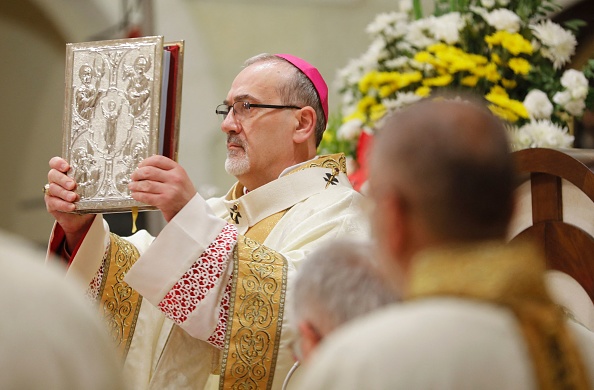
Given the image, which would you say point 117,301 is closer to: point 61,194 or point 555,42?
point 61,194

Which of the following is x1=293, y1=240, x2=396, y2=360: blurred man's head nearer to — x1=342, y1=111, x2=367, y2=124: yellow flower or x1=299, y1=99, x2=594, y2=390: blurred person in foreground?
x1=299, y1=99, x2=594, y2=390: blurred person in foreground

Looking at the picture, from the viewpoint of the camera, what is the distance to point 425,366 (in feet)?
4.80

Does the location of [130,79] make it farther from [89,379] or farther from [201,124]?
[201,124]

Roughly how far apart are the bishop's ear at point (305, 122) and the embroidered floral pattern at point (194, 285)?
1.07m

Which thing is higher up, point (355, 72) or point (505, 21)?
point (505, 21)

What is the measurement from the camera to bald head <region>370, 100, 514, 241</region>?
1.64 m

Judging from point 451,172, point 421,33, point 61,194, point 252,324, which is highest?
point 421,33

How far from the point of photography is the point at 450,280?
1585mm

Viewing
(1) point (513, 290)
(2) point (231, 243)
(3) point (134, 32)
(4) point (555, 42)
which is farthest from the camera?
(3) point (134, 32)

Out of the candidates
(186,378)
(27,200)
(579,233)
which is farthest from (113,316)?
(27,200)

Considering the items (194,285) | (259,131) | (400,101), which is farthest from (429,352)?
(400,101)

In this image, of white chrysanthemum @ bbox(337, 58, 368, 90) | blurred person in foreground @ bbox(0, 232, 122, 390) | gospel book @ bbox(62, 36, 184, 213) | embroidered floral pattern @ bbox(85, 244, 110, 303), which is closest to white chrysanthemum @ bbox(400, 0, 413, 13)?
white chrysanthemum @ bbox(337, 58, 368, 90)

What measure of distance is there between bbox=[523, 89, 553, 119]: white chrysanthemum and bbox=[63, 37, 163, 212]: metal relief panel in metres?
2.26

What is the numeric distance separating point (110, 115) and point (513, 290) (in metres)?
2.29
